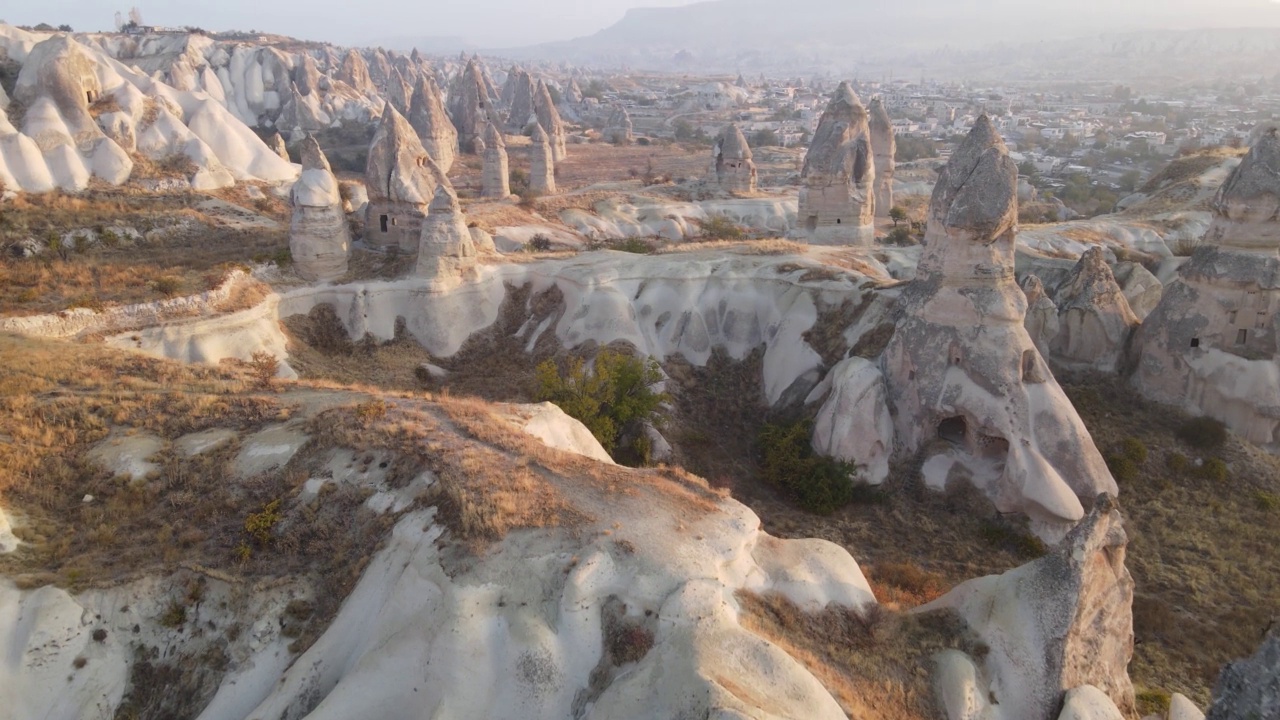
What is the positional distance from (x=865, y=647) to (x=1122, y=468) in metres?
11.8

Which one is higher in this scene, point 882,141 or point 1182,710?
point 882,141

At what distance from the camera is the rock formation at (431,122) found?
53062 millimetres

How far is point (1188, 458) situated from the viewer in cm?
1952

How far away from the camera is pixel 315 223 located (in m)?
25.2

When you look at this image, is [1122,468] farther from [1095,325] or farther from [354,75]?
[354,75]

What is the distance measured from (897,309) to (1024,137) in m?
103

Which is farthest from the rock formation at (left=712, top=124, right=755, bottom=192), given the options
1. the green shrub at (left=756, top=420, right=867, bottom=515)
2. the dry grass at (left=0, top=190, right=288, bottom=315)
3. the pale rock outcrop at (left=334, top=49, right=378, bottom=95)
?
the pale rock outcrop at (left=334, top=49, right=378, bottom=95)

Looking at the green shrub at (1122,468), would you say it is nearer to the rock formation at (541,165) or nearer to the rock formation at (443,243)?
the rock formation at (443,243)

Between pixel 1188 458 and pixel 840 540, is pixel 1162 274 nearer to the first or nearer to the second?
pixel 1188 458

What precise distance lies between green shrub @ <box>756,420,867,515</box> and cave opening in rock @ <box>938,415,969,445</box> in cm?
254

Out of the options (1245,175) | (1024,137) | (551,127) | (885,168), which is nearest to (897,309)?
(1245,175)

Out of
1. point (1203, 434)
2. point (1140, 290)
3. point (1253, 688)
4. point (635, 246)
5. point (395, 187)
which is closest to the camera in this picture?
point (1253, 688)

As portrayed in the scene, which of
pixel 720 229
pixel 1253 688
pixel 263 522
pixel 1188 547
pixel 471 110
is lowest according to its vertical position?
pixel 1188 547

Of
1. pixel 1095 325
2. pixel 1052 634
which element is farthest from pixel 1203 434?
pixel 1052 634
